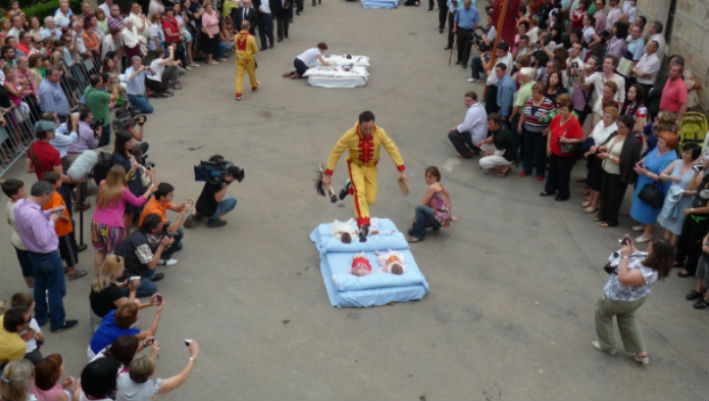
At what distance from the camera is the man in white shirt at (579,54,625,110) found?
11132 millimetres

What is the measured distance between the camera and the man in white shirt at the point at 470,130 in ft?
39.8

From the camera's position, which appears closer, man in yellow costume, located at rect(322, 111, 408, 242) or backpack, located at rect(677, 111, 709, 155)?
man in yellow costume, located at rect(322, 111, 408, 242)

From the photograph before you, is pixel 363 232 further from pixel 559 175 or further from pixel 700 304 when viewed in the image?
pixel 700 304

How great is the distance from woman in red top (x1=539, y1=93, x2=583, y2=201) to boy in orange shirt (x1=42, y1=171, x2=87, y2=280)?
23.0 ft

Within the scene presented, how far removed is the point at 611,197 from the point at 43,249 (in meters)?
7.53

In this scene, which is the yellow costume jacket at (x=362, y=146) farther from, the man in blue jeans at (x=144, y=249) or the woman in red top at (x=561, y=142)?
the woman in red top at (x=561, y=142)

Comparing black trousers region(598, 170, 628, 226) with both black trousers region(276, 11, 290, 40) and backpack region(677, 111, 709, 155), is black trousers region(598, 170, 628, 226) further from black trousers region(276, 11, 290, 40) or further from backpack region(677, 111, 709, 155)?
black trousers region(276, 11, 290, 40)

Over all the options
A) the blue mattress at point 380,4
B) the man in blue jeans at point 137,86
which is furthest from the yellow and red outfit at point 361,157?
the blue mattress at point 380,4

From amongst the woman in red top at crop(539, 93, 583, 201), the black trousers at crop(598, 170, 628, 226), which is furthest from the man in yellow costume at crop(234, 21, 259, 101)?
the black trousers at crop(598, 170, 628, 226)

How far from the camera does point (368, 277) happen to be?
8.40 metres

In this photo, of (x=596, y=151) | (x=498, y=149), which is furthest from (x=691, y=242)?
(x=498, y=149)

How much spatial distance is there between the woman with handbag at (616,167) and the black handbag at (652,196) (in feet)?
1.45

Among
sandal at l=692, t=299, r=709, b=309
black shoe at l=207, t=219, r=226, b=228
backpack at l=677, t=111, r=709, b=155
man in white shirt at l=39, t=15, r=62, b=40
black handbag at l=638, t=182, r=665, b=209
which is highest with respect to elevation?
man in white shirt at l=39, t=15, r=62, b=40

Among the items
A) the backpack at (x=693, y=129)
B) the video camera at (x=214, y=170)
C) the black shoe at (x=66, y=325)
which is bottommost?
the black shoe at (x=66, y=325)
